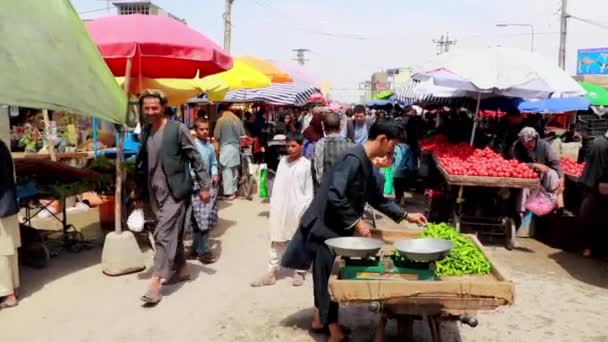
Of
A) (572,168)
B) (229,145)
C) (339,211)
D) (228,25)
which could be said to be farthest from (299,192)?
(228,25)

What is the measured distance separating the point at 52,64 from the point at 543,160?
6296 mm

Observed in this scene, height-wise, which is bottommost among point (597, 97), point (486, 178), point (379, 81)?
point (486, 178)

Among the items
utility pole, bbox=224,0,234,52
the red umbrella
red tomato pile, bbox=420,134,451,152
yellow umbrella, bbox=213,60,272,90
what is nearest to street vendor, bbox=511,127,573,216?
red tomato pile, bbox=420,134,451,152

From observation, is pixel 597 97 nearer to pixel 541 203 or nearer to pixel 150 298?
pixel 541 203

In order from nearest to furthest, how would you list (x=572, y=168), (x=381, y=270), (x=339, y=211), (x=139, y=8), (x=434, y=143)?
(x=381, y=270) < (x=339, y=211) < (x=572, y=168) < (x=434, y=143) < (x=139, y=8)

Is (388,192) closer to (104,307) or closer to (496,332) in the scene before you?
(496,332)

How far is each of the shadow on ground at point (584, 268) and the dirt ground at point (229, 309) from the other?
0.04 feet

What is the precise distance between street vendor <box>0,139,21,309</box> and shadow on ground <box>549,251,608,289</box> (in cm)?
592

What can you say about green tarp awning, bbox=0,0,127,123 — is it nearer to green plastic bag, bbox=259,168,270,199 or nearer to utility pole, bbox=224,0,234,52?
green plastic bag, bbox=259,168,270,199

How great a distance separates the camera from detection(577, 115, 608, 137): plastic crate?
1666 centimetres

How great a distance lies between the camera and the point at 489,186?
23.0ft

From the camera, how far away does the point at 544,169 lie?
7207 millimetres

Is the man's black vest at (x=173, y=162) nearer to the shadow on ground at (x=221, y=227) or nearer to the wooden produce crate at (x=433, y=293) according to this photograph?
the wooden produce crate at (x=433, y=293)

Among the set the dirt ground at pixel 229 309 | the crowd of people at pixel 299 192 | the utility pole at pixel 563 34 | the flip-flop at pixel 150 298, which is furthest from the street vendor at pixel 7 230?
the utility pole at pixel 563 34
